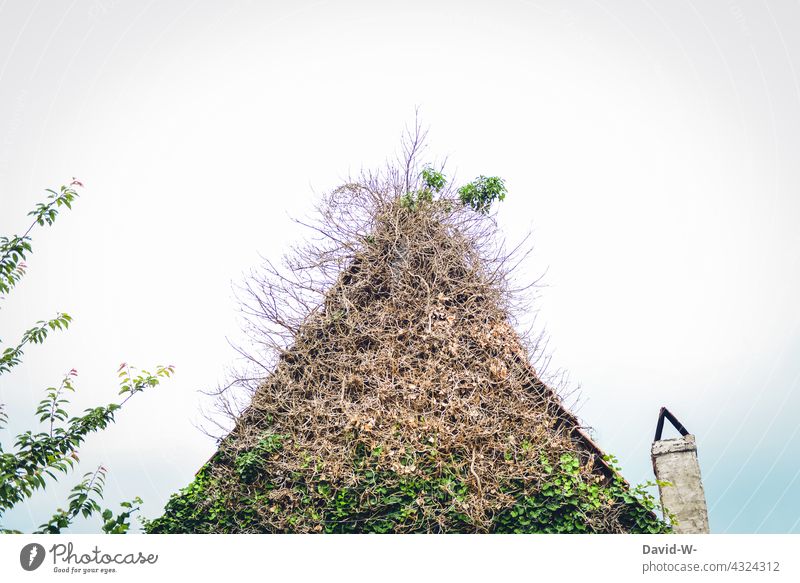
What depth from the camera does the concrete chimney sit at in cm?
891

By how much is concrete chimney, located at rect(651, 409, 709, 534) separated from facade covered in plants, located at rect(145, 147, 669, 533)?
1.88 feet

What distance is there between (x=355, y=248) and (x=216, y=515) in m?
4.81

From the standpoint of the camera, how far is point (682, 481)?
9.10 m

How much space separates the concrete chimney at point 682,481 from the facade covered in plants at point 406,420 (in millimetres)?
574

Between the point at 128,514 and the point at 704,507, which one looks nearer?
the point at 128,514

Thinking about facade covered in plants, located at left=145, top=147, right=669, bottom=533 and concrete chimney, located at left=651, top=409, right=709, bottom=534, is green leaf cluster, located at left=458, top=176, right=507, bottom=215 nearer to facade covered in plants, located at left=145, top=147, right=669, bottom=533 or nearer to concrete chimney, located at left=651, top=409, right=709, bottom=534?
facade covered in plants, located at left=145, top=147, right=669, bottom=533

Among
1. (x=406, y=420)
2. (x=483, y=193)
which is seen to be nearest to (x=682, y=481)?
(x=406, y=420)

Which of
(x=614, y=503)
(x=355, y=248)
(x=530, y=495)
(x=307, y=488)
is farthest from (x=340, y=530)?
(x=355, y=248)

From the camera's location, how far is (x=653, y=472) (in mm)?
9391

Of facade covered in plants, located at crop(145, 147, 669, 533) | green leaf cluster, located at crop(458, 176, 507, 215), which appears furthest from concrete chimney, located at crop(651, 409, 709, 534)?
green leaf cluster, located at crop(458, 176, 507, 215)

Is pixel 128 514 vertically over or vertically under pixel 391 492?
under
